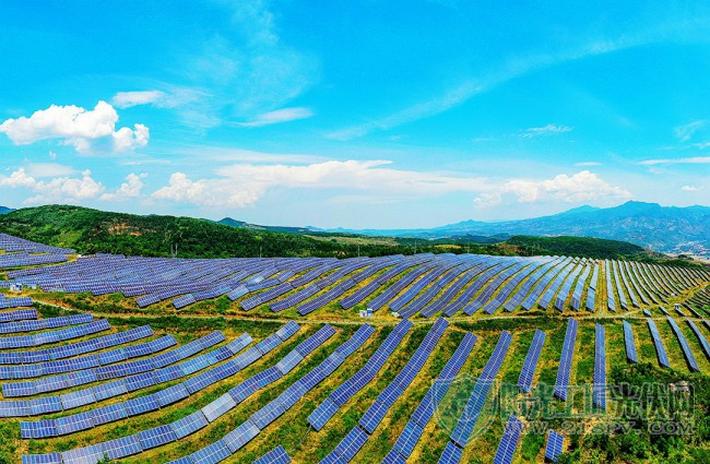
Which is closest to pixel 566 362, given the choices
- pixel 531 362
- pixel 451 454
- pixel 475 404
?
pixel 531 362

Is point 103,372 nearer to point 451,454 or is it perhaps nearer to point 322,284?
point 451,454

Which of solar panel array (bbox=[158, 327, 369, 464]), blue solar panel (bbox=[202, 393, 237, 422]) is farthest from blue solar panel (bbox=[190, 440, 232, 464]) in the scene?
blue solar panel (bbox=[202, 393, 237, 422])

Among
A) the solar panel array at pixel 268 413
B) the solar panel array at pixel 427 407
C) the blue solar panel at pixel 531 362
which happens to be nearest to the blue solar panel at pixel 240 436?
the solar panel array at pixel 268 413

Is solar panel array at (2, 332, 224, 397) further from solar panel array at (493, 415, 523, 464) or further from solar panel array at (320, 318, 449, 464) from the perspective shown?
solar panel array at (493, 415, 523, 464)

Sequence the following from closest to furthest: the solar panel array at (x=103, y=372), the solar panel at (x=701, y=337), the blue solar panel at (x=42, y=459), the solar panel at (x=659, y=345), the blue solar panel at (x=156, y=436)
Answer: the blue solar panel at (x=42, y=459), the blue solar panel at (x=156, y=436), the solar panel array at (x=103, y=372), the solar panel at (x=659, y=345), the solar panel at (x=701, y=337)

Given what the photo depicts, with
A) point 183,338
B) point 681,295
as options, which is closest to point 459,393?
point 183,338

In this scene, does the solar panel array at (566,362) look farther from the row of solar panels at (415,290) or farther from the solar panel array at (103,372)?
the solar panel array at (103,372)
